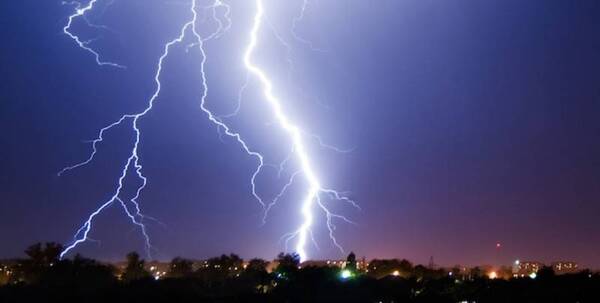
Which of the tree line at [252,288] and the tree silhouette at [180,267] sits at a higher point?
the tree silhouette at [180,267]

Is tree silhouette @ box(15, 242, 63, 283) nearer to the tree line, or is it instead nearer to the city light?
the tree line

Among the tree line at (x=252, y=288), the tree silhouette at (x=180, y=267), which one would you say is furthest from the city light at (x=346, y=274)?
the tree silhouette at (x=180, y=267)

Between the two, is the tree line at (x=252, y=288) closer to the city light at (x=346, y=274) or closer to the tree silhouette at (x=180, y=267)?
the city light at (x=346, y=274)

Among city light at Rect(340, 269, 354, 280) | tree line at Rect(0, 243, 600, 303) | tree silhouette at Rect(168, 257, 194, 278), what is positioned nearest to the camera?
tree line at Rect(0, 243, 600, 303)

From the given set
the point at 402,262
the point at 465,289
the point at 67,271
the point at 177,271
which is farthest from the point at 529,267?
the point at 67,271

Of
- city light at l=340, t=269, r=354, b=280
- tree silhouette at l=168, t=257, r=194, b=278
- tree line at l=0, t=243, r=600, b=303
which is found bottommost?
tree line at l=0, t=243, r=600, b=303

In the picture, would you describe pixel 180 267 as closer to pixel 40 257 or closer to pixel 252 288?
pixel 40 257

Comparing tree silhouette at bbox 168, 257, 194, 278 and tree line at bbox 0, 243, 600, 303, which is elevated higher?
tree silhouette at bbox 168, 257, 194, 278

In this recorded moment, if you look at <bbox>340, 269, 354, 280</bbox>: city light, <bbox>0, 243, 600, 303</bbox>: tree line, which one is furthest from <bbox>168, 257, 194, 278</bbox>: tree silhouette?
<bbox>340, 269, 354, 280</bbox>: city light

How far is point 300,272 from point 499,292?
792 centimetres

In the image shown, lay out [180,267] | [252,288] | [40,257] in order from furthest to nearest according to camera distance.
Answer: [180,267], [40,257], [252,288]

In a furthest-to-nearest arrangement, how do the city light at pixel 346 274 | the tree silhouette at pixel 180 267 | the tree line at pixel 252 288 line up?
the tree silhouette at pixel 180 267
the city light at pixel 346 274
the tree line at pixel 252 288

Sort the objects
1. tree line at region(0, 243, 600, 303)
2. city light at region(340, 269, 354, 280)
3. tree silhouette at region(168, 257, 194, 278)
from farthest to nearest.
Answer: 1. tree silhouette at region(168, 257, 194, 278)
2. city light at region(340, 269, 354, 280)
3. tree line at region(0, 243, 600, 303)

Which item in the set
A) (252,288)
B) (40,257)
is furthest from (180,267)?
(252,288)
